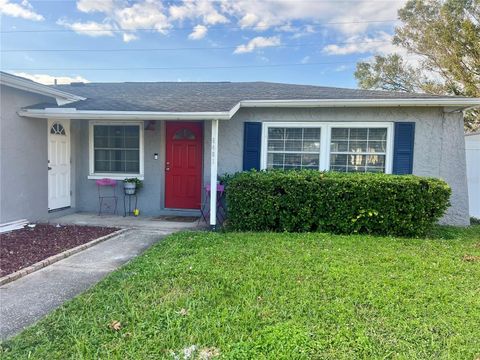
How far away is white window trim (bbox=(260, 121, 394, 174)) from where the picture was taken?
7008mm

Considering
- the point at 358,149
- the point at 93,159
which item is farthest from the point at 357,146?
the point at 93,159

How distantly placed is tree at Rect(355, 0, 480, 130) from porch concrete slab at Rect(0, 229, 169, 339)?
16.0 meters

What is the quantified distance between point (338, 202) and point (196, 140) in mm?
3748

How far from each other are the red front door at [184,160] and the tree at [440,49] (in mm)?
13289

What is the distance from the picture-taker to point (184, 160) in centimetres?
791

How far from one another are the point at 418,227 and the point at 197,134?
5.21 meters

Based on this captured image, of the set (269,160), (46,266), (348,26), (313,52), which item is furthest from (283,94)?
(313,52)

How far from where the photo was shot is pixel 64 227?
6469 millimetres

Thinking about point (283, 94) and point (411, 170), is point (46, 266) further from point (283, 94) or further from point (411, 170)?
point (411, 170)

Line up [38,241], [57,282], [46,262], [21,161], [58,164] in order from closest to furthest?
[57,282]
[46,262]
[38,241]
[21,161]
[58,164]

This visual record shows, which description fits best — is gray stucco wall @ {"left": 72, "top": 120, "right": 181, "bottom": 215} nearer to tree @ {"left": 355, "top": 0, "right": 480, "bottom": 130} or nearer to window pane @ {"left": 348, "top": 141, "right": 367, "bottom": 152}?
window pane @ {"left": 348, "top": 141, "right": 367, "bottom": 152}

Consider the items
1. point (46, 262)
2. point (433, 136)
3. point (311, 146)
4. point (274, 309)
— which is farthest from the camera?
point (311, 146)

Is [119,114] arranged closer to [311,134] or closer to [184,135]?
[184,135]

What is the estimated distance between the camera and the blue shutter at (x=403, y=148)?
22.6 feet
